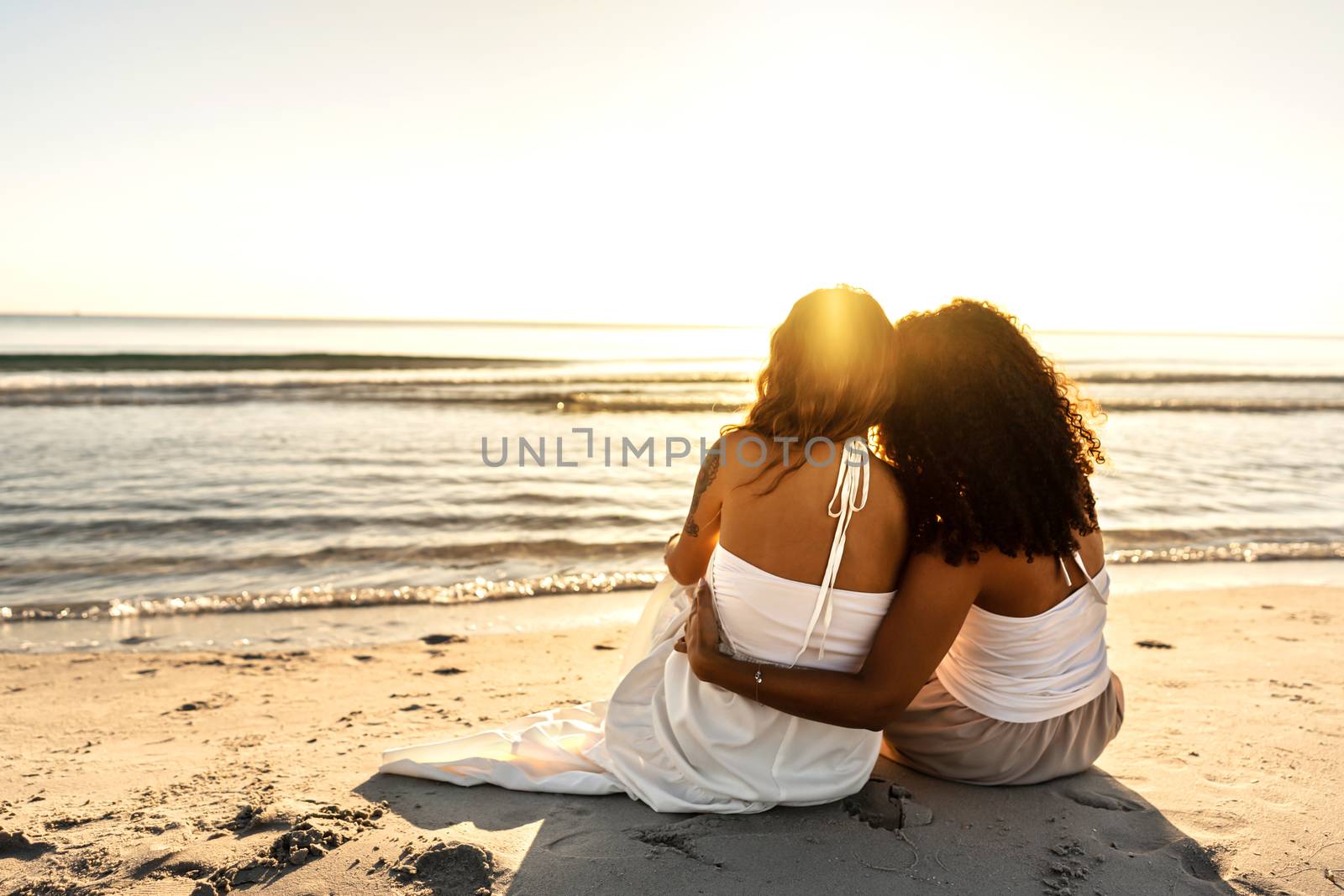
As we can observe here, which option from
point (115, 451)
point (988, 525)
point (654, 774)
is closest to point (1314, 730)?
point (988, 525)

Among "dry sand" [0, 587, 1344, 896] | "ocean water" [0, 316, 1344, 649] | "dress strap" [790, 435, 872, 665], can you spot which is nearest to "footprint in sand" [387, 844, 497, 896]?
"dry sand" [0, 587, 1344, 896]

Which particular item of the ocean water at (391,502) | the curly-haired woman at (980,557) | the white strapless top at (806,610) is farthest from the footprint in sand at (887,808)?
the ocean water at (391,502)

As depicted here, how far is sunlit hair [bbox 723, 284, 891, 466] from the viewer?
2.32 metres

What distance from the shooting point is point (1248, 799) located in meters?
2.81

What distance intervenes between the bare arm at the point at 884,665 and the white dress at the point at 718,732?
67mm

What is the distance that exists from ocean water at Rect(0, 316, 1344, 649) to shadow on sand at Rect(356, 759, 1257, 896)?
53.2 inches

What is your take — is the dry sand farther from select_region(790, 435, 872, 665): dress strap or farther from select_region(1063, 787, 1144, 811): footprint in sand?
select_region(790, 435, 872, 665): dress strap

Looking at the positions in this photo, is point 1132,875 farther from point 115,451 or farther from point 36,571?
point 115,451

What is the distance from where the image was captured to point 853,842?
2549 millimetres

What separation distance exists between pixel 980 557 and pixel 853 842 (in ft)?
3.17

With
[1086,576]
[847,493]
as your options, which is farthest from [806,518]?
[1086,576]

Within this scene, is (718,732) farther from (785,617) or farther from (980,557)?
(980,557)

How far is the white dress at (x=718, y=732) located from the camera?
2.52m

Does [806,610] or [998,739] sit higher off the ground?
[806,610]
